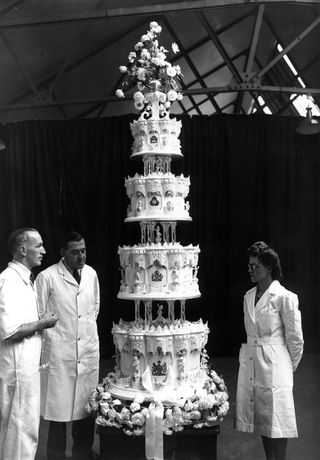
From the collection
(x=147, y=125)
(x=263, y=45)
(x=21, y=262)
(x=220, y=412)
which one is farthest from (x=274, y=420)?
(x=263, y=45)

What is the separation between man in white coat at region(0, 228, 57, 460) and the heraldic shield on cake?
86 centimetres

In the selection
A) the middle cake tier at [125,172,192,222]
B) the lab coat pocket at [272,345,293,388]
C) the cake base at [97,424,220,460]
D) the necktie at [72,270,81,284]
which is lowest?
the cake base at [97,424,220,460]

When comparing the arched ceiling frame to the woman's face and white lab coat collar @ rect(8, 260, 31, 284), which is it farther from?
the woman's face

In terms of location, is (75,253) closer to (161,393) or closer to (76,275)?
(76,275)

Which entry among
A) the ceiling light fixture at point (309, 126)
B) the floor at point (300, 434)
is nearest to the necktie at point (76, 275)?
the floor at point (300, 434)

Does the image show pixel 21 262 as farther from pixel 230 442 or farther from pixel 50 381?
pixel 230 442

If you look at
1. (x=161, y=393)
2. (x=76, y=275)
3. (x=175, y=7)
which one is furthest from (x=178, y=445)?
(x=175, y=7)

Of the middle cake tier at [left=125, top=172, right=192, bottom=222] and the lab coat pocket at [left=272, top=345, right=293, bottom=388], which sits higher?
the middle cake tier at [left=125, top=172, right=192, bottom=222]

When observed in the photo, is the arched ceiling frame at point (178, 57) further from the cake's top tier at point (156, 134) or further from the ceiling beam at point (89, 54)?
the cake's top tier at point (156, 134)

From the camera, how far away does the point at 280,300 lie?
3980 millimetres

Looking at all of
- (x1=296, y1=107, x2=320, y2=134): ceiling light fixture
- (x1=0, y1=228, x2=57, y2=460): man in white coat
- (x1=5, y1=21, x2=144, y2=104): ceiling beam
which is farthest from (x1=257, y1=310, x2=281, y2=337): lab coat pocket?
(x1=5, y1=21, x2=144, y2=104): ceiling beam

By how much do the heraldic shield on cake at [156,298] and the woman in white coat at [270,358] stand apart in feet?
1.42

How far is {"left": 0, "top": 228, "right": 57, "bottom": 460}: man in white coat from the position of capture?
360cm

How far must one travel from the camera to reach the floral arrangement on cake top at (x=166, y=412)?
4.27m
